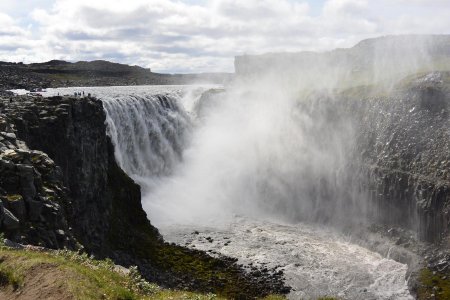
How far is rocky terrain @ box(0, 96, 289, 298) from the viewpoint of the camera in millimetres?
31078

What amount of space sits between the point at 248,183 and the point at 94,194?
40.8 meters

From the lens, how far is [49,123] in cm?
3994

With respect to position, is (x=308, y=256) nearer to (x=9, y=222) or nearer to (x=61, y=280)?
(x=9, y=222)

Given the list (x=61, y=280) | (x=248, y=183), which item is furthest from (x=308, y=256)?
(x=61, y=280)

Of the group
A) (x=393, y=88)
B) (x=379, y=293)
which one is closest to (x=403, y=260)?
(x=379, y=293)

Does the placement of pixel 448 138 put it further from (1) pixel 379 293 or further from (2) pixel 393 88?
(1) pixel 379 293

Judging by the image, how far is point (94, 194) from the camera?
43906mm

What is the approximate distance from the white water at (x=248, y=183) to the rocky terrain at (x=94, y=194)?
5.83 meters

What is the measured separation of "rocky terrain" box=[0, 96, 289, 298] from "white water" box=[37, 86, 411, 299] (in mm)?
5831

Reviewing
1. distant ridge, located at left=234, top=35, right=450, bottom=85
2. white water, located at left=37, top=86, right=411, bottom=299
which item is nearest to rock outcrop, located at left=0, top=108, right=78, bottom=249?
white water, located at left=37, top=86, right=411, bottom=299

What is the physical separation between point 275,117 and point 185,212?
3131cm

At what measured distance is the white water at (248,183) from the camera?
49.6 metres

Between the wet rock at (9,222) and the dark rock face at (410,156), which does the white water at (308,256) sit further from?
the wet rock at (9,222)

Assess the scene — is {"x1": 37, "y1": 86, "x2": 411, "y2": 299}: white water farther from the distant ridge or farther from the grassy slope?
the grassy slope
